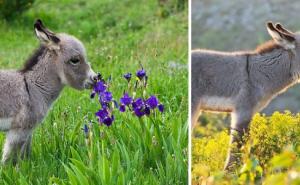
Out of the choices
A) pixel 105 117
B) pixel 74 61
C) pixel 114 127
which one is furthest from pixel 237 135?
pixel 74 61

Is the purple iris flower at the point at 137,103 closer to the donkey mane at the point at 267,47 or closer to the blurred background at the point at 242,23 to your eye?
the blurred background at the point at 242,23

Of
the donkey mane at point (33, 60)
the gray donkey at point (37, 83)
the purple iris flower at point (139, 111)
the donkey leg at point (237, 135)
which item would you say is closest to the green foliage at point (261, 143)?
the donkey leg at point (237, 135)

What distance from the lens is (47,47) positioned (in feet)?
16.3

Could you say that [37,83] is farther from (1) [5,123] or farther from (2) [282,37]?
(2) [282,37]

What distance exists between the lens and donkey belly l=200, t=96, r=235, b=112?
4.26 meters

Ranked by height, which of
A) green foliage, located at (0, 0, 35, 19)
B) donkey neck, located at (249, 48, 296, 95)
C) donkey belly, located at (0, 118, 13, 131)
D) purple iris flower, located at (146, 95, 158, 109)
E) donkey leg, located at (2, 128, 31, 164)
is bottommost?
donkey leg, located at (2, 128, 31, 164)

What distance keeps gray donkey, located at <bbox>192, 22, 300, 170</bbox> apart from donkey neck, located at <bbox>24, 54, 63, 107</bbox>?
121cm

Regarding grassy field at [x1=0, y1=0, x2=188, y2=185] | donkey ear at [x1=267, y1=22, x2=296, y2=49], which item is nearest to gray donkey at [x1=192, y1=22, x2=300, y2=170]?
donkey ear at [x1=267, y1=22, x2=296, y2=49]

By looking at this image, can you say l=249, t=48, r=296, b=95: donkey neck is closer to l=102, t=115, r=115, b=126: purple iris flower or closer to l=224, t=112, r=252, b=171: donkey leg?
l=224, t=112, r=252, b=171: donkey leg

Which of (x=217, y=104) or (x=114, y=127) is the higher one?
(x=217, y=104)

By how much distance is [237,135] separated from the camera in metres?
4.23

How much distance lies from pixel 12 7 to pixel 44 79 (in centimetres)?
556

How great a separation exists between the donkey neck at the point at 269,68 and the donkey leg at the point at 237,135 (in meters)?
0.20

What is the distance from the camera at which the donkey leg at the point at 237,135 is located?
423cm
